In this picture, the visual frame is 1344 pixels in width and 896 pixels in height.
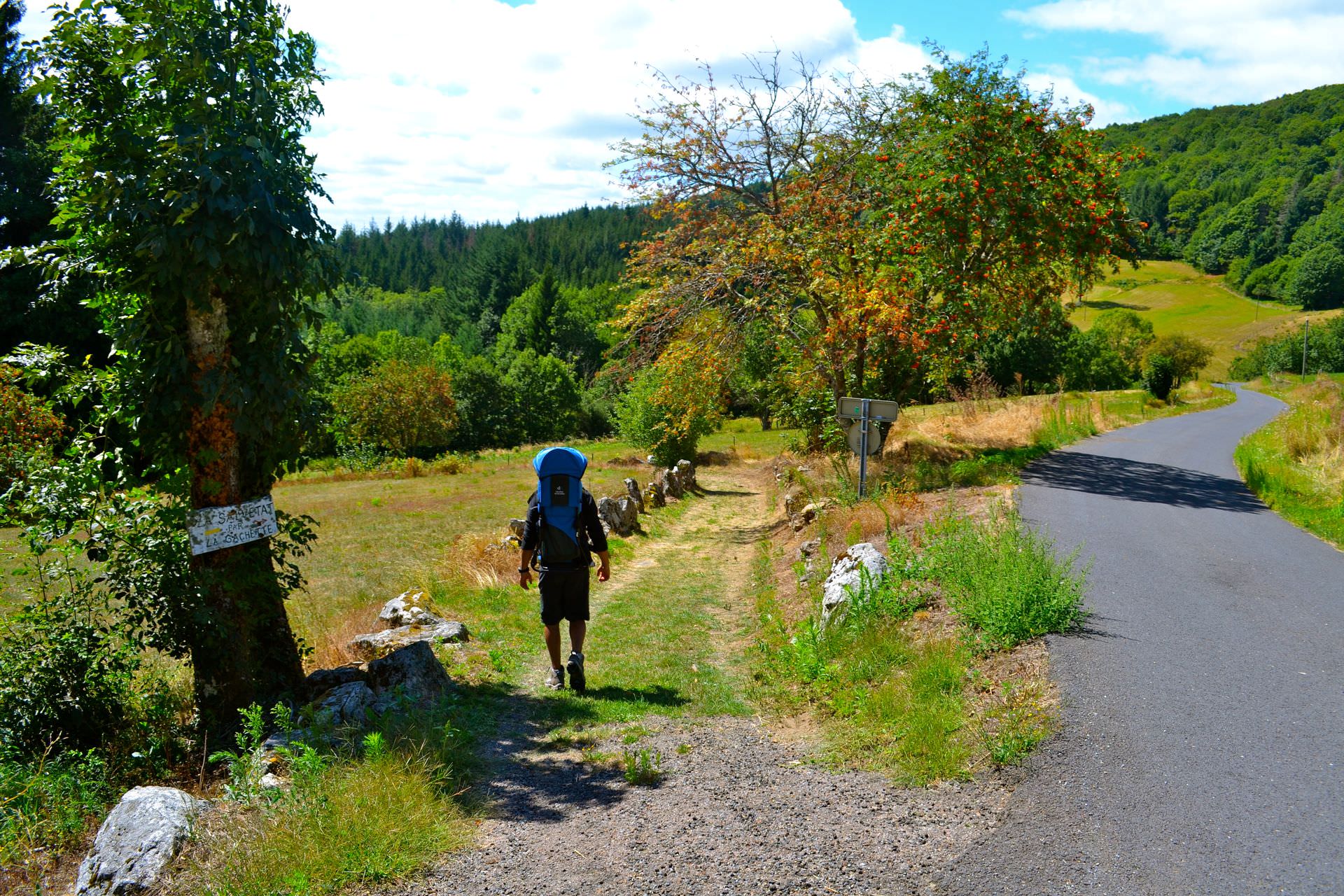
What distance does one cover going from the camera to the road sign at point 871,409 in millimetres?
11258

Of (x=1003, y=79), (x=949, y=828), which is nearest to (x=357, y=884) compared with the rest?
(x=949, y=828)

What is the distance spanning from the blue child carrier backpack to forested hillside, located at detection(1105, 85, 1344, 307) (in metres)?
107

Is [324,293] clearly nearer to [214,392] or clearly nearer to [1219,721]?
[214,392]

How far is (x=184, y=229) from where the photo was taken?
5.52 metres

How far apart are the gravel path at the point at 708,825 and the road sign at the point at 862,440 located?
6.09m

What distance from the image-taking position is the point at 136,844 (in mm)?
4078

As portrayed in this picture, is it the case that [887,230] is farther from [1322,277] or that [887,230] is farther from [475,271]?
[1322,277]

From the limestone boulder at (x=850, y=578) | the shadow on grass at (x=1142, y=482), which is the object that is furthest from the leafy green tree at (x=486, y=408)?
the limestone boulder at (x=850, y=578)

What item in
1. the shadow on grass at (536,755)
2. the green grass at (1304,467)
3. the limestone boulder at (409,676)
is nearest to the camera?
the shadow on grass at (536,755)

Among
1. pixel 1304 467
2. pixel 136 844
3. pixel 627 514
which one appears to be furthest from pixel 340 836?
pixel 1304 467

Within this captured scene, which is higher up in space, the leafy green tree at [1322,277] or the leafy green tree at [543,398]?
the leafy green tree at [1322,277]

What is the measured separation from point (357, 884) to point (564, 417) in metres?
62.3

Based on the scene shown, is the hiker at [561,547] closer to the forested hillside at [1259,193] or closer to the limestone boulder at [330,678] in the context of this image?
the limestone boulder at [330,678]

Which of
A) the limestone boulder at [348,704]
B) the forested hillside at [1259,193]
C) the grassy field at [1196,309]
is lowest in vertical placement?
the limestone boulder at [348,704]
